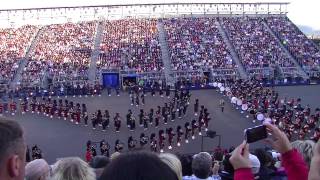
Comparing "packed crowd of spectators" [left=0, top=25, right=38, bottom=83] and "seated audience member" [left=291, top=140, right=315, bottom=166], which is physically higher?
"packed crowd of spectators" [left=0, top=25, right=38, bottom=83]

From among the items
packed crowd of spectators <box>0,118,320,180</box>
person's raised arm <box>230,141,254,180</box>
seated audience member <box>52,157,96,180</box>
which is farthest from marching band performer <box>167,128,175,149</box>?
person's raised arm <box>230,141,254,180</box>

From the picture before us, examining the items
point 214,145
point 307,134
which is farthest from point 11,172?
point 307,134

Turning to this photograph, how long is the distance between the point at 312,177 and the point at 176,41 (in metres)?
38.6

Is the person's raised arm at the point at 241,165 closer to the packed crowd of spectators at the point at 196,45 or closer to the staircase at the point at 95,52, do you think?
the staircase at the point at 95,52

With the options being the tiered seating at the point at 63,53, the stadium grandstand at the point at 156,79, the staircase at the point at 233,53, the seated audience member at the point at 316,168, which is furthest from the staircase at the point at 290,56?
the seated audience member at the point at 316,168

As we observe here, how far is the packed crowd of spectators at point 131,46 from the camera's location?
3744cm

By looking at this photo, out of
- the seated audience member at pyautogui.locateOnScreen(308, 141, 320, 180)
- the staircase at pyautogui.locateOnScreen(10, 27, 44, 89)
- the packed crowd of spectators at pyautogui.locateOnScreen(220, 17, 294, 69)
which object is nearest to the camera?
the seated audience member at pyautogui.locateOnScreen(308, 141, 320, 180)

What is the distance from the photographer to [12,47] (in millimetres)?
41344

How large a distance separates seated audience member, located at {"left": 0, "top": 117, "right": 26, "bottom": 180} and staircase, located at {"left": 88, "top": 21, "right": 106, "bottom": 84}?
3308 cm

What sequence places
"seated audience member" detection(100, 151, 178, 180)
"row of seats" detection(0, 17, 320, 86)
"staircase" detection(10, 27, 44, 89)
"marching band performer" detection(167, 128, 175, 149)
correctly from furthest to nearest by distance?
"row of seats" detection(0, 17, 320, 86)
"staircase" detection(10, 27, 44, 89)
"marching band performer" detection(167, 128, 175, 149)
"seated audience member" detection(100, 151, 178, 180)

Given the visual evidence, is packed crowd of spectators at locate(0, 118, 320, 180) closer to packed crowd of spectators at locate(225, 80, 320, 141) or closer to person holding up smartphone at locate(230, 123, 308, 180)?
person holding up smartphone at locate(230, 123, 308, 180)

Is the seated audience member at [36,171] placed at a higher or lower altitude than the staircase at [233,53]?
lower

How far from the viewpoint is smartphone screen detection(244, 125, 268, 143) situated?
137 inches

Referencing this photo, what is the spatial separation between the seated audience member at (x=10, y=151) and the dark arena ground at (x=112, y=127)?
50.8 feet
